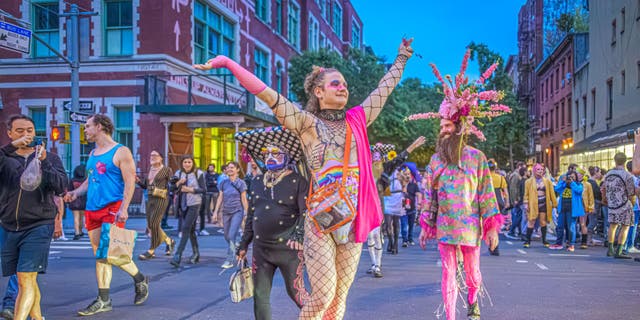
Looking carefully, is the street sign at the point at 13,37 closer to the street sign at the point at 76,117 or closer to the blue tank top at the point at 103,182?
the street sign at the point at 76,117

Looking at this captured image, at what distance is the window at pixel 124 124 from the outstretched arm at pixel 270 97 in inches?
700

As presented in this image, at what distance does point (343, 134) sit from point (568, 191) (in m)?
10.1

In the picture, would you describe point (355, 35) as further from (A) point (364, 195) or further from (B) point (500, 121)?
(A) point (364, 195)

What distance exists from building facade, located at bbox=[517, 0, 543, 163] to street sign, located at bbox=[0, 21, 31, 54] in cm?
4107

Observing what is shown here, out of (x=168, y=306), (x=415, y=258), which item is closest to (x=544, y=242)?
(x=415, y=258)

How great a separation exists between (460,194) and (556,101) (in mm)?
39564

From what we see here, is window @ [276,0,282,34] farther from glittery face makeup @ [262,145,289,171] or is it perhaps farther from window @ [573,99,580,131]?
glittery face makeup @ [262,145,289,171]

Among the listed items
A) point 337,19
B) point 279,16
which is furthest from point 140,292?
point 337,19

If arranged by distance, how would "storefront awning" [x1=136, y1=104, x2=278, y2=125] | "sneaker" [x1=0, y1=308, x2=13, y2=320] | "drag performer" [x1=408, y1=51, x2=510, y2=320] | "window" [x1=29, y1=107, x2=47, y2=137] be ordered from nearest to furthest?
"drag performer" [x1=408, y1=51, x2=510, y2=320]
"sneaker" [x1=0, y1=308, x2=13, y2=320]
"storefront awning" [x1=136, y1=104, x2=278, y2=125]
"window" [x1=29, y1=107, x2=47, y2=137]

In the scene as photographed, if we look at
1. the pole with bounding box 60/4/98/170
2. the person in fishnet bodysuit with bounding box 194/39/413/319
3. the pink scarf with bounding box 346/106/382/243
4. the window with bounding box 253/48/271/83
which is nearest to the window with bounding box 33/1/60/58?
the pole with bounding box 60/4/98/170

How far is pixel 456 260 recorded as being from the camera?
502cm

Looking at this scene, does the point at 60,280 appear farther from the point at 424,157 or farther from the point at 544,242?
the point at 424,157

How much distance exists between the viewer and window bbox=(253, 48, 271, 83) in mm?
28633

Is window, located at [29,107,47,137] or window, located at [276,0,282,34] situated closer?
window, located at [29,107,47,137]
